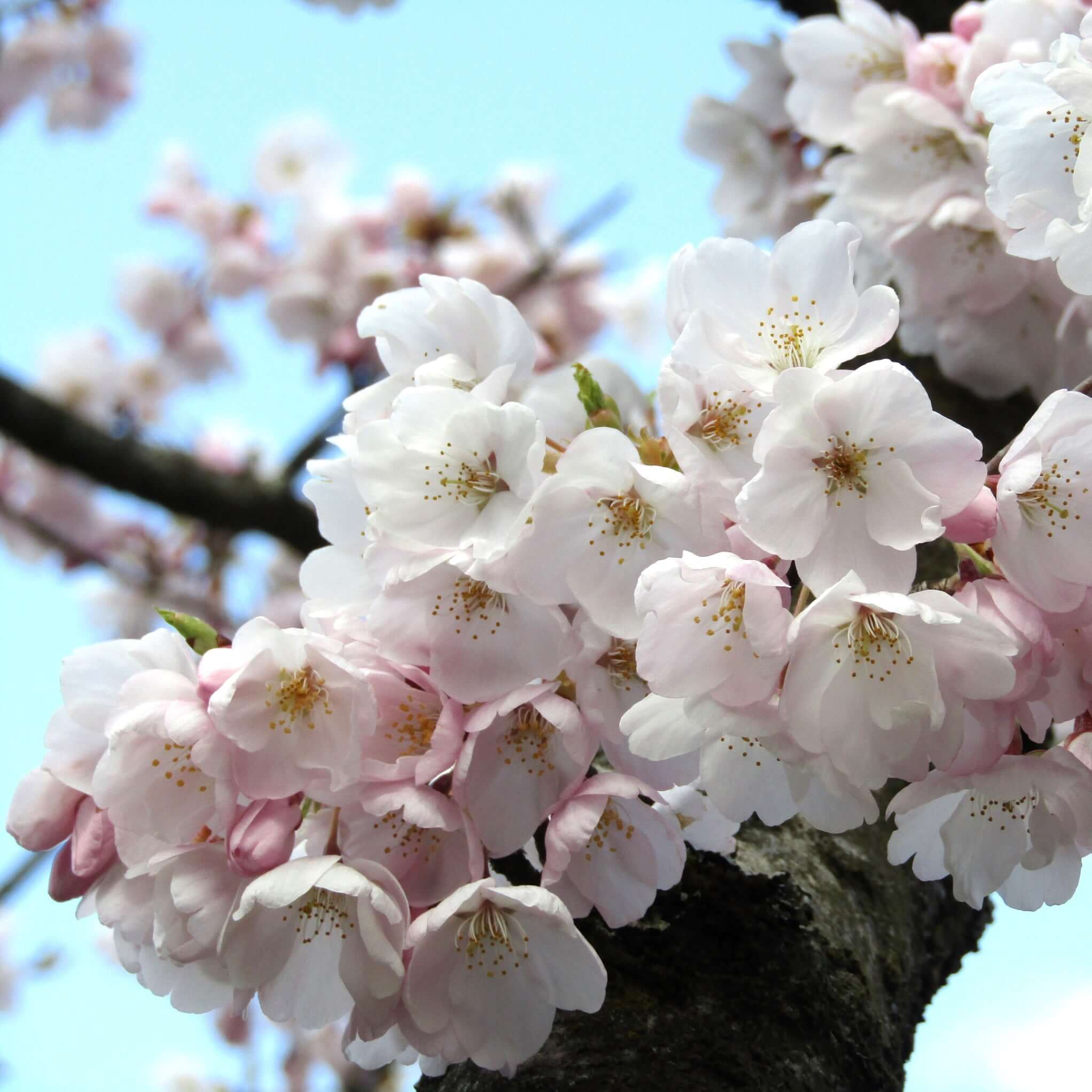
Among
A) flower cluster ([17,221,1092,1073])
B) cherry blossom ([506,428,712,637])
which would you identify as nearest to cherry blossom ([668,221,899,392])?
flower cluster ([17,221,1092,1073])

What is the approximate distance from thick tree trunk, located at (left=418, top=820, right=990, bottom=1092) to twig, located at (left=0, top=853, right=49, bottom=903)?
1352 mm

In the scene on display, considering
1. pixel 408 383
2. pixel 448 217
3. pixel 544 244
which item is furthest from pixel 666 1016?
pixel 544 244

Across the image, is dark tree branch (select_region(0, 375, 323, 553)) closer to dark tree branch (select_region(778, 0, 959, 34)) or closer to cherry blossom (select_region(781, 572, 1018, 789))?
dark tree branch (select_region(778, 0, 959, 34))

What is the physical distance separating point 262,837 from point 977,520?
0.44m

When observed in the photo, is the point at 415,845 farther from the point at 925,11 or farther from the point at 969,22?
the point at 925,11

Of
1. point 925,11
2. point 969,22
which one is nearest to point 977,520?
point 969,22

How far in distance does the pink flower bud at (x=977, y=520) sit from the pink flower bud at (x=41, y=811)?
574 millimetres

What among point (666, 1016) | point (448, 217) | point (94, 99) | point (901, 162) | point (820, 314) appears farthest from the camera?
point (94, 99)

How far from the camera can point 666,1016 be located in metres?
0.81

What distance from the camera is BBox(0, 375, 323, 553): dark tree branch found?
2.15 m

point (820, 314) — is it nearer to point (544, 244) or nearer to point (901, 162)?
point (901, 162)

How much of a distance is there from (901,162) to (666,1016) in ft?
2.96

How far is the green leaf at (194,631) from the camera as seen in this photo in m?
0.79

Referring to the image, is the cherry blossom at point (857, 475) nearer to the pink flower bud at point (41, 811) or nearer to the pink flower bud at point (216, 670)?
the pink flower bud at point (216, 670)
